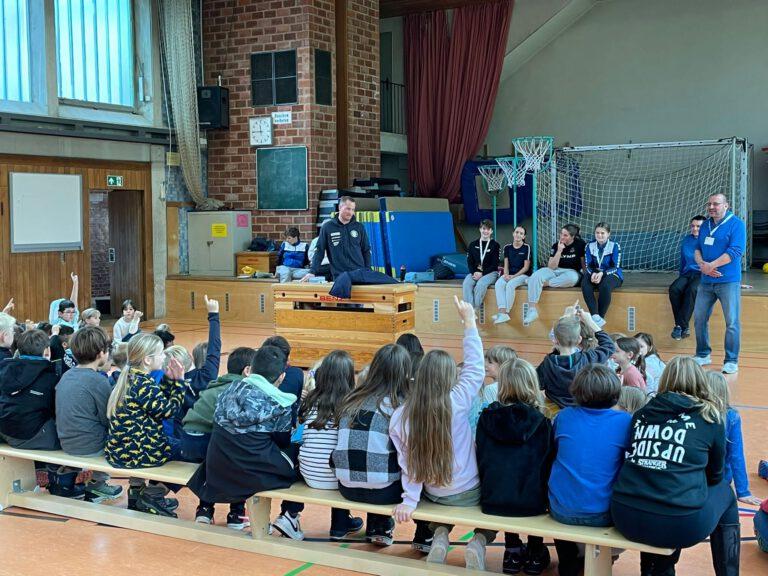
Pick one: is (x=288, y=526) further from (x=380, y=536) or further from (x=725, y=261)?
(x=725, y=261)

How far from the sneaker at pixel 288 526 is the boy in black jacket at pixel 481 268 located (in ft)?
23.8

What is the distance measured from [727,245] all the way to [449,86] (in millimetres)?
8862

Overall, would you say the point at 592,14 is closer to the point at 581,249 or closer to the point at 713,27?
the point at 713,27

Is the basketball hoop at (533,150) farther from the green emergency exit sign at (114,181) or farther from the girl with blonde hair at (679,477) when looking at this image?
the girl with blonde hair at (679,477)

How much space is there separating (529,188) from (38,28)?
314 inches

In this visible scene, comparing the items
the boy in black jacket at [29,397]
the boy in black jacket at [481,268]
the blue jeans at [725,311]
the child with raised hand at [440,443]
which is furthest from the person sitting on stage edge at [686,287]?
the boy in black jacket at [29,397]

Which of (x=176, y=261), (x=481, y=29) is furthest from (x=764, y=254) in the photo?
(x=176, y=261)

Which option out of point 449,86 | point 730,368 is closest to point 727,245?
point 730,368

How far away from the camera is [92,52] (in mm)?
12984

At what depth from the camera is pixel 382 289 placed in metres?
8.66

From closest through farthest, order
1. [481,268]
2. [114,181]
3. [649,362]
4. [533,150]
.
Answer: [649,362] < [481,268] < [533,150] < [114,181]

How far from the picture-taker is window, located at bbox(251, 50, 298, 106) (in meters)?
14.0

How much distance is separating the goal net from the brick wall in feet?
10.9

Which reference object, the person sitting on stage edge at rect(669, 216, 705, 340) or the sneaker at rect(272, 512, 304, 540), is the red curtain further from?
the sneaker at rect(272, 512, 304, 540)
